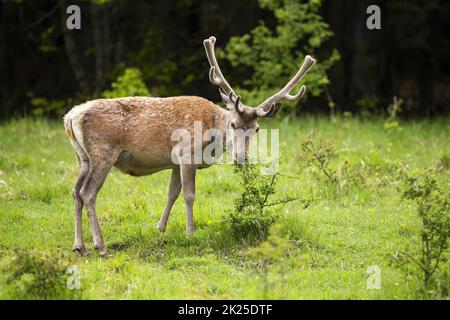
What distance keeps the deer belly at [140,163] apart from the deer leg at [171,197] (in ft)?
0.75

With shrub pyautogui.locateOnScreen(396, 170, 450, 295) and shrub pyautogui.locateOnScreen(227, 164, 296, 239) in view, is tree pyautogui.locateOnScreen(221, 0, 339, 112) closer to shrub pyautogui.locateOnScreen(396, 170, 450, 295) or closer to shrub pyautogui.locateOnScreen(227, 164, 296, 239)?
shrub pyautogui.locateOnScreen(227, 164, 296, 239)

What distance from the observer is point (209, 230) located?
27.5 feet

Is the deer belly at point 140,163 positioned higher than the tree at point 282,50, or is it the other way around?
the tree at point 282,50

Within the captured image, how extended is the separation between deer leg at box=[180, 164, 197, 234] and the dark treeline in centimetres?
984

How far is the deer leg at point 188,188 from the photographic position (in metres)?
8.30

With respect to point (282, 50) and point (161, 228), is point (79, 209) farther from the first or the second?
point (282, 50)

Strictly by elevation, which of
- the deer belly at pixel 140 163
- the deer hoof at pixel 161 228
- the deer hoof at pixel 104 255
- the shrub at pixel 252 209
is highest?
the deer belly at pixel 140 163

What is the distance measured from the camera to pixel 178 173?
8664 millimetres

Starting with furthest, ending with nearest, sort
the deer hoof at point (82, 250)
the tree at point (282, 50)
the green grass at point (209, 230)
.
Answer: the tree at point (282, 50)
the deer hoof at point (82, 250)
the green grass at point (209, 230)

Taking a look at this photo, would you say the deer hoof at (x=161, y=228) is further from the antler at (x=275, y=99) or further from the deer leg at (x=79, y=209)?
the antler at (x=275, y=99)

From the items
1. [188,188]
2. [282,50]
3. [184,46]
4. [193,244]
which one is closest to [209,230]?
[193,244]

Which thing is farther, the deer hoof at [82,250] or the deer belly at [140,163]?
the deer belly at [140,163]

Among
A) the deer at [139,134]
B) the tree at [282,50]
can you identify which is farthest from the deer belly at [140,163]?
the tree at [282,50]
